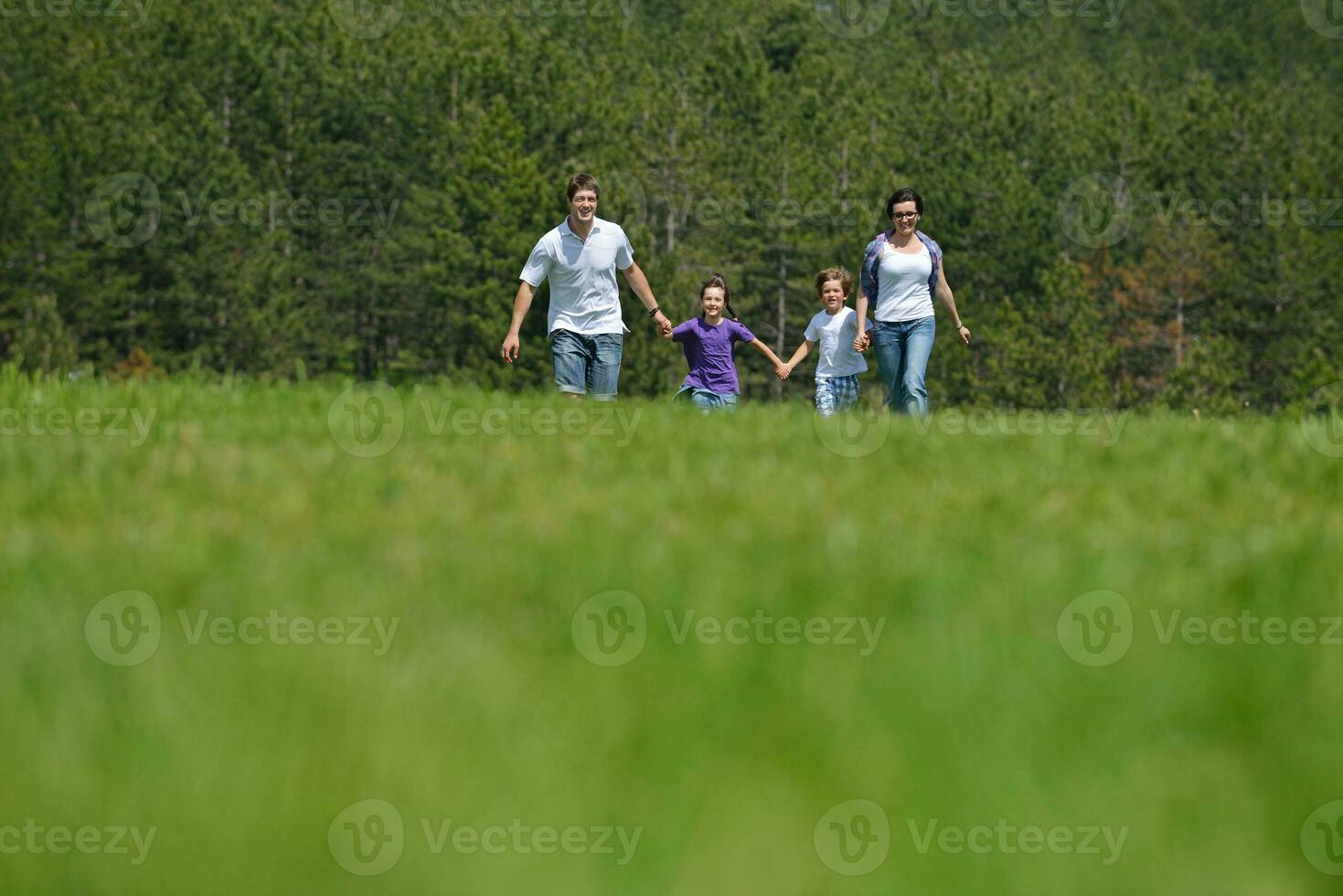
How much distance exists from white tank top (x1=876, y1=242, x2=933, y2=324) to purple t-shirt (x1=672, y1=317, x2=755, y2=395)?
9.57 feet

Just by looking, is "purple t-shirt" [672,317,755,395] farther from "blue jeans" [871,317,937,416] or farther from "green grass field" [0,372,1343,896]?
"green grass field" [0,372,1343,896]

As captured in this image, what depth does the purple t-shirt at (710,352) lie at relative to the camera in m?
14.5

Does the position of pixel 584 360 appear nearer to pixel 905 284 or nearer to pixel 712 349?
pixel 905 284

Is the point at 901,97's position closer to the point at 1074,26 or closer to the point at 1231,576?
the point at 1074,26

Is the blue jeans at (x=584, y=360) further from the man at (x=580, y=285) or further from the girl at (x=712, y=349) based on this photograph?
the girl at (x=712, y=349)

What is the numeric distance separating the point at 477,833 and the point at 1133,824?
3.71 ft

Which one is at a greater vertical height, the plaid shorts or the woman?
the woman

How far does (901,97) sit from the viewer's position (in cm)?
7019

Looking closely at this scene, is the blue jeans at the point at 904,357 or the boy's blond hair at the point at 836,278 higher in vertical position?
the boy's blond hair at the point at 836,278

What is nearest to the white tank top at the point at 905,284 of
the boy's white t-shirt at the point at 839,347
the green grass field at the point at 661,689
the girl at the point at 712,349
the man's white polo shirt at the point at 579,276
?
the boy's white t-shirt at the point at 839,347

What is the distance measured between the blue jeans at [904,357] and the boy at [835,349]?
184cm

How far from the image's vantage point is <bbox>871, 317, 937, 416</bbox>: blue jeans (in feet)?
37.9

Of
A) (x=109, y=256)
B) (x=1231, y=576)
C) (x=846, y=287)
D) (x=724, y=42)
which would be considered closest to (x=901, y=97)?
(x=724, y=42)

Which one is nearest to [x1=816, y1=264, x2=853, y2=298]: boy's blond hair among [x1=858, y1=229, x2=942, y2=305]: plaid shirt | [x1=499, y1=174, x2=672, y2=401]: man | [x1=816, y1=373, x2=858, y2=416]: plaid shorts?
[x1=816, y1=373, x2=858, y2=416]: plaid shorts
